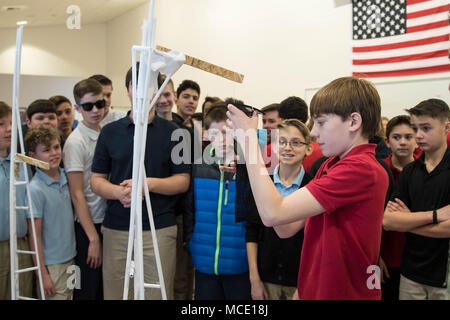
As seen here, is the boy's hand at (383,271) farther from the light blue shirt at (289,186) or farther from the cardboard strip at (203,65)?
the cardboard strip at (203,65)

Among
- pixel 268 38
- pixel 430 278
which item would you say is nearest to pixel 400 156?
pixel 430 278

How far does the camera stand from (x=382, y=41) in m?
4.36

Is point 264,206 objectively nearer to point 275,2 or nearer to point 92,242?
point 92,242

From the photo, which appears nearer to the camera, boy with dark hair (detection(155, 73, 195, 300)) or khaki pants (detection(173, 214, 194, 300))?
boy with dark hair (detection(155, 73, 195, 300))

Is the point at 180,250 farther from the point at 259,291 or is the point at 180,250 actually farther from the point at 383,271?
the point at 383,271

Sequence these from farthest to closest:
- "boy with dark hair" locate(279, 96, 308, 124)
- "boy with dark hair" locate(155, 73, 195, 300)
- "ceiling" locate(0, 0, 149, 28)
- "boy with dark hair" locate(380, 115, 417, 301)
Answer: "ceiling" locate(0, 0, 149, 28) → "boy with dark hair" locate(155, 73, 195, 300) → "boy with dark hair" locate(279, 96, 308, 124) → "boy with dark hair" locate(380, 115, 417, 301)

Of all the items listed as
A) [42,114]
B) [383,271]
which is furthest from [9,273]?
[383,271]

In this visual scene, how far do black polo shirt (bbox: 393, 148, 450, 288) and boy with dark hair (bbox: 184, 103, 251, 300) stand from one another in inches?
36.8

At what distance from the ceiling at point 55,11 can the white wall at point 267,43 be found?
3.60 ft

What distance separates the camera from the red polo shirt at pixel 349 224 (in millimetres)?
1160

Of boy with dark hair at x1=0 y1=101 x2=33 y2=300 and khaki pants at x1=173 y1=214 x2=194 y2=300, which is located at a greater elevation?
boy with dark hair at x1=0 y1=101 x2=33 y2=300

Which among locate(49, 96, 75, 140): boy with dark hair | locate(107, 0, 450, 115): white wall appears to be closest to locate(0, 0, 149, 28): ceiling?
locate(107, 0, 450, 115): white wall

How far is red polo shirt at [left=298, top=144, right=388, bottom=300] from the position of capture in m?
1.16

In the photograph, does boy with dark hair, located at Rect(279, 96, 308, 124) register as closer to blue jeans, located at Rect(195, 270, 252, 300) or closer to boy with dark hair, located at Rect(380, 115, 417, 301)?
boy with dark hair, located at Rect(380, 115, 417, 301)
